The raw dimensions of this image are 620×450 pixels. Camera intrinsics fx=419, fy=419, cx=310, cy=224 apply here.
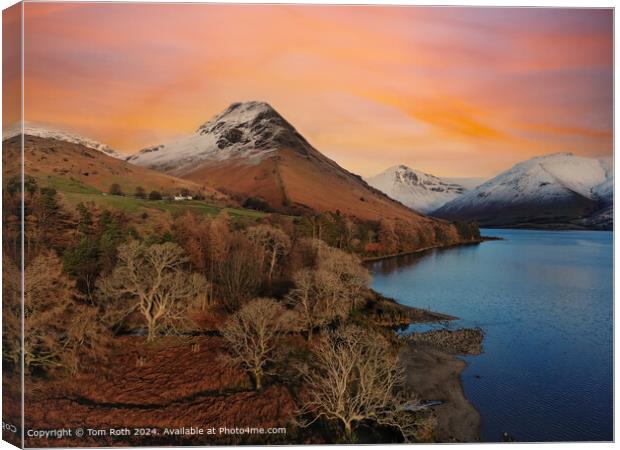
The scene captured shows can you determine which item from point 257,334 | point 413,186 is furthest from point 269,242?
point 413,186

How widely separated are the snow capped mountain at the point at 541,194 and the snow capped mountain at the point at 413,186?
45 cm

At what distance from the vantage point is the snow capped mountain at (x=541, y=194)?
8.64m

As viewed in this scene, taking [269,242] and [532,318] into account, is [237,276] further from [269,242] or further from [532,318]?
[532,318]

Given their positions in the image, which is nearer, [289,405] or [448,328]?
[289,405]

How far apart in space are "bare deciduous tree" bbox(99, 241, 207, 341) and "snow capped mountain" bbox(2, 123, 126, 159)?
2.01 m

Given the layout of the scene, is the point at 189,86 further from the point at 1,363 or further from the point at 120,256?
the point at 1,363

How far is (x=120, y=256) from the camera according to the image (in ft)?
28.1

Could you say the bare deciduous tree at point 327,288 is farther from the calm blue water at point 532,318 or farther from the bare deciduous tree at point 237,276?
the calm blue water at point 532,318

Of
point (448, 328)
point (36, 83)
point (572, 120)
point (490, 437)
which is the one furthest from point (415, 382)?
point (36, 83)

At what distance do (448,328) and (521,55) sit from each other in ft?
23.1

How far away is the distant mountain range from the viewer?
9.63m

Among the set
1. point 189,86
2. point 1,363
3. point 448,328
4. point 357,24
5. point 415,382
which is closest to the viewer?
point 1,363

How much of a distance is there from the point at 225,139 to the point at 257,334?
4.35m

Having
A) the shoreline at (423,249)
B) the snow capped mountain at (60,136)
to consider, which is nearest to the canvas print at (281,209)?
the snow capped mountain at (60,136)
